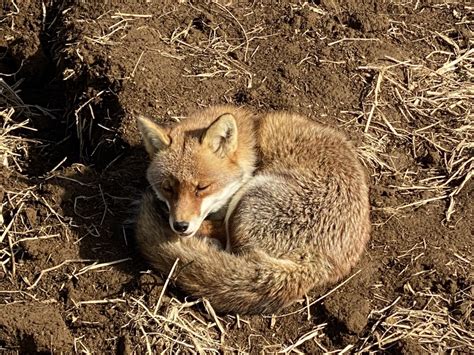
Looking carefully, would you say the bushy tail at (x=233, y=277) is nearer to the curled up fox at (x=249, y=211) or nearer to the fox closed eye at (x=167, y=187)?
the curled up fox at (x=249, y=211)

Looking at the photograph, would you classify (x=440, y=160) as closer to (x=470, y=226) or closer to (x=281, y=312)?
(x=470, y=226)

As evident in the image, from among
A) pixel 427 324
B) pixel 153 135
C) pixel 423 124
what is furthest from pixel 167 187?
pixel 423 124

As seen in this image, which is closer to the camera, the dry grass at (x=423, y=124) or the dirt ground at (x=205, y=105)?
the dirt ground at (x=205, y=105)

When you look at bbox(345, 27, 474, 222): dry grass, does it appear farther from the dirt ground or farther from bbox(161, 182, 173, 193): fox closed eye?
bbox(161, 182, 173, 193): fox closed eye

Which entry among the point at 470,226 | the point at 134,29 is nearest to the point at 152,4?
the point at 134,29

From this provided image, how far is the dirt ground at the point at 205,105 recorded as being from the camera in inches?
212

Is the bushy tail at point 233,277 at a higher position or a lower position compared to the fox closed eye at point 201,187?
lower

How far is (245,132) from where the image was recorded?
617 centimetres

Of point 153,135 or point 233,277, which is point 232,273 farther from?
point 153,135

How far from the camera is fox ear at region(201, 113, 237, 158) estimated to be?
5.64 m

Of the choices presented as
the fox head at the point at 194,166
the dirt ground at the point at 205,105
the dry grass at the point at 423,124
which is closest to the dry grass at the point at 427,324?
the dirt ground at the point at 205,105

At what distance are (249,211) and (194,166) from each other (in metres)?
0.54

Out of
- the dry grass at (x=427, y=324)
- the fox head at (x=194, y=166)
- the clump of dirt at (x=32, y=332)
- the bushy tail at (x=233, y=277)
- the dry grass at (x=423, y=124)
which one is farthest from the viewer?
the dry grass at (x=423, y=124)

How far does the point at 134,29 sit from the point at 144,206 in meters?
2.45
